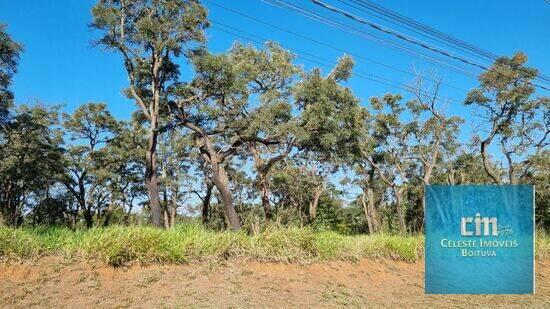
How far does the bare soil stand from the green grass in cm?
19

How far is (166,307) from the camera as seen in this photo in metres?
7.00

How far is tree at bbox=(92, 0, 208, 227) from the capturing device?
17234 mm

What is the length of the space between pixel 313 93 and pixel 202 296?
12.8 meters

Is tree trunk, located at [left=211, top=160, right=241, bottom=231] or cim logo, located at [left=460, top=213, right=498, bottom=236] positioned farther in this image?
tree trunk, located at [left=211, top=160, right=241, bottom=231]

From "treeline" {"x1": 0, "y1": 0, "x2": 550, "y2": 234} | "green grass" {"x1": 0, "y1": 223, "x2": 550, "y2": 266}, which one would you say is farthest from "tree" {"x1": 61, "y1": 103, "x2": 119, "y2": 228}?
"green grass" {"x1": 0, "y1": 223, "x2": 550, "y2": 266}

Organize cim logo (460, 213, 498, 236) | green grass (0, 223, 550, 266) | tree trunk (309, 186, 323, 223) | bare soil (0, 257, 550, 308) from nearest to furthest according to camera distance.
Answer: cim logo (460, 213, 498, 236), bare soil (0, 257, 550, 308), green grass (0, 223, 550, 266), tree trunk (309, 186, 323, 223)

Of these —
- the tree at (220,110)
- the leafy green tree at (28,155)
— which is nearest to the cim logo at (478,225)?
the tree at (220,110)

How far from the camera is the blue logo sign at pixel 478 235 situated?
6270 millimetres

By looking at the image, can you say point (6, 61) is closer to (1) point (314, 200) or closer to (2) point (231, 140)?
(2) point (231, 140)

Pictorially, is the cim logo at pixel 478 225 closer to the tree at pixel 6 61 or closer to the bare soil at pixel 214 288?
the bare soil at pixel 214 288

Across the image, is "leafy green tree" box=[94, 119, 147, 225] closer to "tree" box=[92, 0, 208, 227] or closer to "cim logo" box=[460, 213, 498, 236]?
"tree" box=[92, 0, 208, 227]

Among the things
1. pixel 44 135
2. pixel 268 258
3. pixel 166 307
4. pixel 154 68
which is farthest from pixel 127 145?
pixel 166 307

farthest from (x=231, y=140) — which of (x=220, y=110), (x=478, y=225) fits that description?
(x=478, y=225)

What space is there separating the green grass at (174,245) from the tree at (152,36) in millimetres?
7502
